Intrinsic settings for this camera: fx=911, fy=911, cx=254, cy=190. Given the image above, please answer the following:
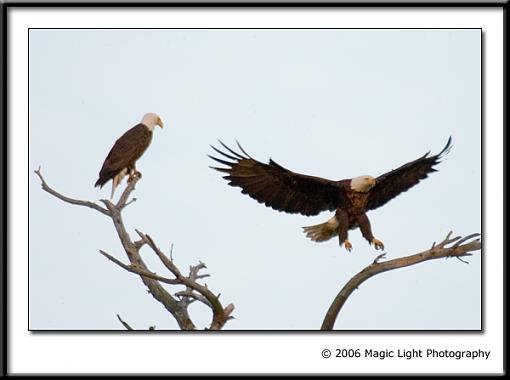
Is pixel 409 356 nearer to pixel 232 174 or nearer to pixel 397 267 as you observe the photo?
pixel 397 267

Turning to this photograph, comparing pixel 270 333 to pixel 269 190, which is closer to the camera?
pixel 270 333

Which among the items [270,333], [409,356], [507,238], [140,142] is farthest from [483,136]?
[140,142]

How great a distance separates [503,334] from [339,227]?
64.5 inches

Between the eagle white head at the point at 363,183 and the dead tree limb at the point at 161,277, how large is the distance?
1328mm

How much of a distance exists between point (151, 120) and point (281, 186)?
1.55m

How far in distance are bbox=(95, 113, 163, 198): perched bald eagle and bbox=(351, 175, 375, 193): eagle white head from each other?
1859 millimetres

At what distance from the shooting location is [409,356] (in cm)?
575

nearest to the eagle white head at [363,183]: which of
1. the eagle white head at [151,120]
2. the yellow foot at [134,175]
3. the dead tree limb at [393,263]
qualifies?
the dead tree limb at [393,263]

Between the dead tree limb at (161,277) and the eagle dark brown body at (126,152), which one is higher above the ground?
the eagle dark brown body at (126,152)

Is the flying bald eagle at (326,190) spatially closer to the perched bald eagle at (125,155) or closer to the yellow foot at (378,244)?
the yellow foot at (378,244)

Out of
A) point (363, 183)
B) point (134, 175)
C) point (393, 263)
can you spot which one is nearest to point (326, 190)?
point (363, 183)

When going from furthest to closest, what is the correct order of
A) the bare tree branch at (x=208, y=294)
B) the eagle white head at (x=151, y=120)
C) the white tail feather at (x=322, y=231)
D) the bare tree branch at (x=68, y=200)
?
the eagle white head at (x=151, y=120), the white tail feather at (x=322, y=231), the bare tree branch at (x=68, y=200), the bare tree branch at (x=208, y=294)

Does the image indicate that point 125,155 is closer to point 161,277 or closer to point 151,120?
point 151,120

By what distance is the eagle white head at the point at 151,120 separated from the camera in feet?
26.3
